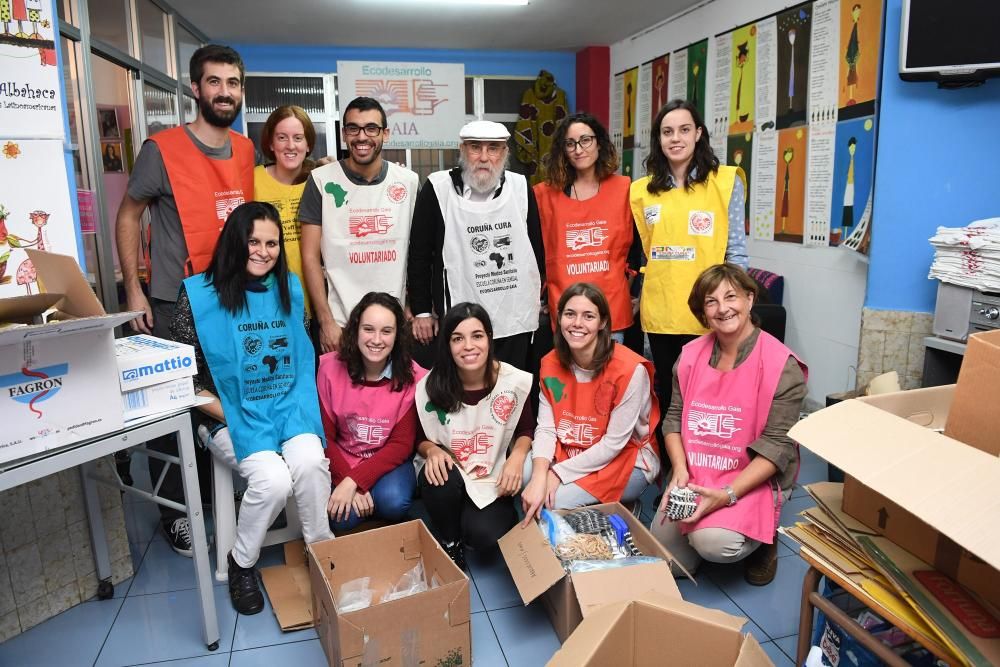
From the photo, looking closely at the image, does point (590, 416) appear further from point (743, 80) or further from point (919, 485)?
point (743, 80)

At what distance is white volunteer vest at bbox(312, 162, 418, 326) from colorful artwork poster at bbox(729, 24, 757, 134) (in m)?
2.80

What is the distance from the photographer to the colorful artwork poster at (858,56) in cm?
341

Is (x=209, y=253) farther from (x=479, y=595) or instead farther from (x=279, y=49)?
(x=279, y=49)

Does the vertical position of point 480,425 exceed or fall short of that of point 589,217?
it falls short

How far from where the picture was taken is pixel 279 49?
22.4 feet

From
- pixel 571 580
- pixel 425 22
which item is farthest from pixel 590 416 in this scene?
pixel 425 22

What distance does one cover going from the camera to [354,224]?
256cm

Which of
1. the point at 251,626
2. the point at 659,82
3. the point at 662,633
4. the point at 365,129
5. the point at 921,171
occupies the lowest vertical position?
the point at 251,626

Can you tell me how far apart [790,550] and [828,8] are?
2.95 metres

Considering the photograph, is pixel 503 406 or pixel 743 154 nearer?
pixel 503 406

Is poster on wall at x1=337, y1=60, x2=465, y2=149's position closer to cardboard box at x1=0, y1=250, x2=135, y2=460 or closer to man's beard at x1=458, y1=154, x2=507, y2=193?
man's beard at x1=458, y1=154, x2=507, y2=193

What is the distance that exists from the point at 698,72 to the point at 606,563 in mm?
4234

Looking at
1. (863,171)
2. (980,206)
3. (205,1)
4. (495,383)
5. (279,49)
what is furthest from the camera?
(279,49)

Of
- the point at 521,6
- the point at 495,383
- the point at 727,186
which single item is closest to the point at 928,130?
the point at 727,186
